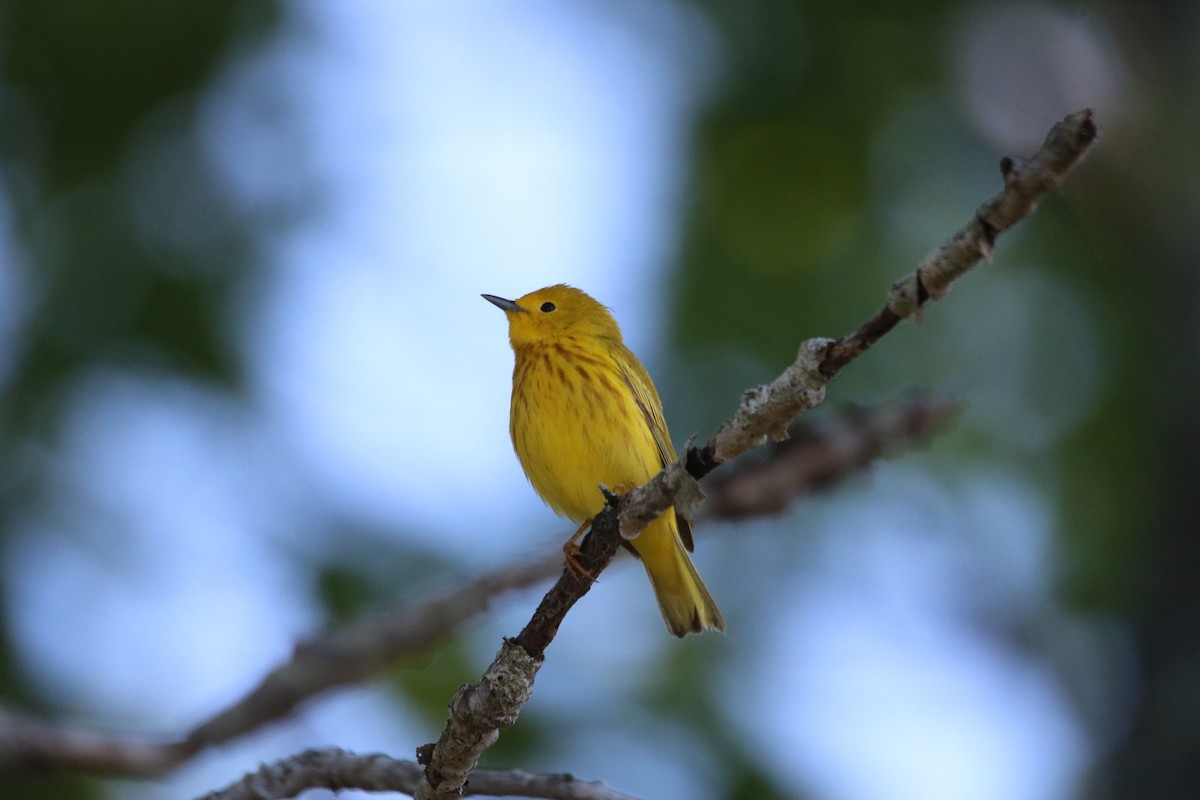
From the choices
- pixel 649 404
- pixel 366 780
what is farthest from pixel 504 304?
pixel 366 780

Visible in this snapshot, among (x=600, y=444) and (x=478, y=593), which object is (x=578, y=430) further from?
(x=478, y=593)

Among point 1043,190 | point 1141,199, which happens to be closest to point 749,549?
point 1141,199

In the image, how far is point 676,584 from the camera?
16.0ft

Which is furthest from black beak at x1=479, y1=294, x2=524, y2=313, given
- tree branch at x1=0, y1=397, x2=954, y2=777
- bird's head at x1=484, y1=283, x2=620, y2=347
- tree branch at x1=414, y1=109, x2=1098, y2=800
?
tree branch at x1=414, y1=109, x2=1098, y2=800

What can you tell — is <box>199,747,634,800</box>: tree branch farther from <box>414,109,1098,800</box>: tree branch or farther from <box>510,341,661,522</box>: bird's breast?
<box>510,341,661,522</box>: bird's breast

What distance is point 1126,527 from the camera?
7324 mm

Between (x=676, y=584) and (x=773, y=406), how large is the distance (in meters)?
2.54

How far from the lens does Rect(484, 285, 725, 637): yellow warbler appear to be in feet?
15.7

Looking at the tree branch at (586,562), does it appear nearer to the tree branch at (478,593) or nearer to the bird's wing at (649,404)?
the tree branch at (478,593)

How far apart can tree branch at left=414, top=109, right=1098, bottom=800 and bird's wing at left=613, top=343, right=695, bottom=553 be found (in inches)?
70.1

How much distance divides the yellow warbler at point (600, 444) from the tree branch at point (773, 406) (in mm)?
1682

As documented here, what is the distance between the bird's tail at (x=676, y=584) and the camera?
4.84 metres

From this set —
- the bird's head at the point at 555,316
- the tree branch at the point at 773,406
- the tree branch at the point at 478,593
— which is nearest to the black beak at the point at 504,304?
the bird's head at the point at 555,316

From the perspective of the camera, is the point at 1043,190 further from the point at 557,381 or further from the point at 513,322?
the point at 513,322
